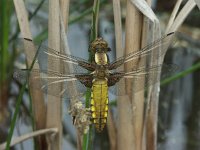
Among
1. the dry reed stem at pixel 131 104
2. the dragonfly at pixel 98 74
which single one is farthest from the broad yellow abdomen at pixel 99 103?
the dry reed stem at pixel 131 104

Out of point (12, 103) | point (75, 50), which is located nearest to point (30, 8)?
point (75, 50)

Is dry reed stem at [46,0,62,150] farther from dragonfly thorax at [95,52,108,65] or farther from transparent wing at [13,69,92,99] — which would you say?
dragonfly thorax at [95,52,108,65]

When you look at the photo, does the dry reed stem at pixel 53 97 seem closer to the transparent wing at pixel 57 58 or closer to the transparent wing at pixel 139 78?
the transparent wing at pixel 57 58

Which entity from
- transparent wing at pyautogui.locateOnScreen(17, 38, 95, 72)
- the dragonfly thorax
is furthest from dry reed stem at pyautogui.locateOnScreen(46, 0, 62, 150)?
the dragonfly thorax

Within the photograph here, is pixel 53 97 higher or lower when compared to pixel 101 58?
lower

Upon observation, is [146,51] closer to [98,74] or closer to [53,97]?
[98,74]

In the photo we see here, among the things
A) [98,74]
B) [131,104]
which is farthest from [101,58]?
[131,104]

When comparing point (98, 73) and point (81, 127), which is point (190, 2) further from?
point (81, 127)
